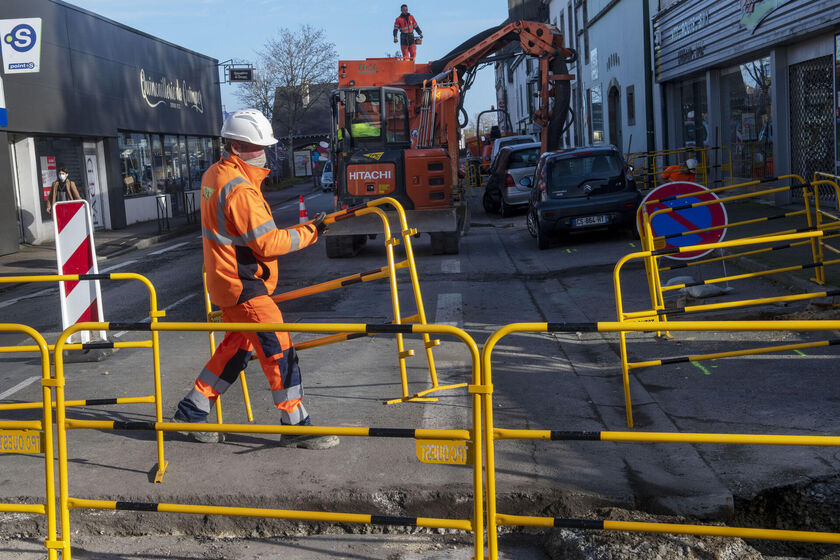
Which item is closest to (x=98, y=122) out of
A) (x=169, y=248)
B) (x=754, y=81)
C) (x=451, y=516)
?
(x=169, y=248)

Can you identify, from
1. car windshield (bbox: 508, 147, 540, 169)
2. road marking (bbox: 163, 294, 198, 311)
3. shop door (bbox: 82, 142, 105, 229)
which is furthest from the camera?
shop door (bbox: 82, 142, 105, 229)

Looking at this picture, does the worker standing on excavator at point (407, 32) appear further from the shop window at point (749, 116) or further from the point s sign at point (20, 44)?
the point s sign at point (20, 44)

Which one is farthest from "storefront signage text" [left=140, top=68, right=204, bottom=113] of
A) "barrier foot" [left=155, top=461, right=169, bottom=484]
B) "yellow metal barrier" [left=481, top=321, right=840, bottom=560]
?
"yellow metal barrier" [left=481, top=321, right=840, bottom=560]

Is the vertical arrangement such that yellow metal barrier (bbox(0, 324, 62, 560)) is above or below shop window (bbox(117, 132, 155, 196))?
below

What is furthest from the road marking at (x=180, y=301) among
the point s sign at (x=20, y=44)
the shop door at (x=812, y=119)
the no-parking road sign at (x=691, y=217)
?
the point s sign at (x=20, y=44)

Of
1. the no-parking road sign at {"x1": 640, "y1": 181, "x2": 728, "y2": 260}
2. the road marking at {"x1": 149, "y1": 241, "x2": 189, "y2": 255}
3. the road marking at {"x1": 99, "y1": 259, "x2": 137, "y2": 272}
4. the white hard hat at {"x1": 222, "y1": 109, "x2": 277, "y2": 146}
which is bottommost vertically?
the road marking at {"x1": 99, "y1": 259, "x2": 137, "y2": 272}

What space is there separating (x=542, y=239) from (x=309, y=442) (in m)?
10.8

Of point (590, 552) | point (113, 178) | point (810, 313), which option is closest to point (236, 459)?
point (590, 552)

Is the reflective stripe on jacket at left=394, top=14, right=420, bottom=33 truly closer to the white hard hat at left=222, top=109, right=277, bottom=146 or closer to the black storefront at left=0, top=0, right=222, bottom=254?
the black storefront at left=0, top=0, right=222, bottom=254

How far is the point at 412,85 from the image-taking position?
22.5 m

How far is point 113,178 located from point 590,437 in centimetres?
2673

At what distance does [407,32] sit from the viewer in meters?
25.0

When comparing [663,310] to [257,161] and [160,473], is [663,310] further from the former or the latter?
[160,473]

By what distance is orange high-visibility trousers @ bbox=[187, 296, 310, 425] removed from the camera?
536cm
